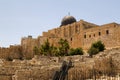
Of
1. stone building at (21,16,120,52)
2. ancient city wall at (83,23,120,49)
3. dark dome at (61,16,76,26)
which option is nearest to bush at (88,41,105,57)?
ancient city wall at (83,23,120,49)

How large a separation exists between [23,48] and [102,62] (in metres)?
24.0

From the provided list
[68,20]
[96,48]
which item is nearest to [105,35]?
[96,48]

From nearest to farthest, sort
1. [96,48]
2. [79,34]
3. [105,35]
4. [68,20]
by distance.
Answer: [96,48] → [105,35] → [79,34] → [68,20]

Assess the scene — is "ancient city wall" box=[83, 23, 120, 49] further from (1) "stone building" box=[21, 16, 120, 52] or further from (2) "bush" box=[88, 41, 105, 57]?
(2) "bush" box=[88, 41, 105, 57]

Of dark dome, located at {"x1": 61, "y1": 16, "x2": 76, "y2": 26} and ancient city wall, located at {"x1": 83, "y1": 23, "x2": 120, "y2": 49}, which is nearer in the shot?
ancient city wall, located at {"x1": 83, "y1": 23, "x2": 120, "y2": 49}

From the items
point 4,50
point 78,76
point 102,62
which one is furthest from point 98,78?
point 4,50

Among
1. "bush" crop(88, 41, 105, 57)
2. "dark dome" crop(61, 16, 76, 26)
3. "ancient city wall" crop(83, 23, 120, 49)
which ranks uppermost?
"dark dome" crop(61, 16, 76, 26)

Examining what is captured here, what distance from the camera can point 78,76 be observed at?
775 inches

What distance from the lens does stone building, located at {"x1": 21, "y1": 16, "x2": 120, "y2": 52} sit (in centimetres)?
3812

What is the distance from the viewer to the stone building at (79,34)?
38.1m

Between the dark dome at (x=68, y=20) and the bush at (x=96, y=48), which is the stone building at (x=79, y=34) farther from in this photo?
the bush at (x=96, y=48)

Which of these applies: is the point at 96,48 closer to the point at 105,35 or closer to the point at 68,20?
the point at 105,35

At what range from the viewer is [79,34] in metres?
42.9

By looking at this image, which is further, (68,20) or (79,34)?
(68,20)
